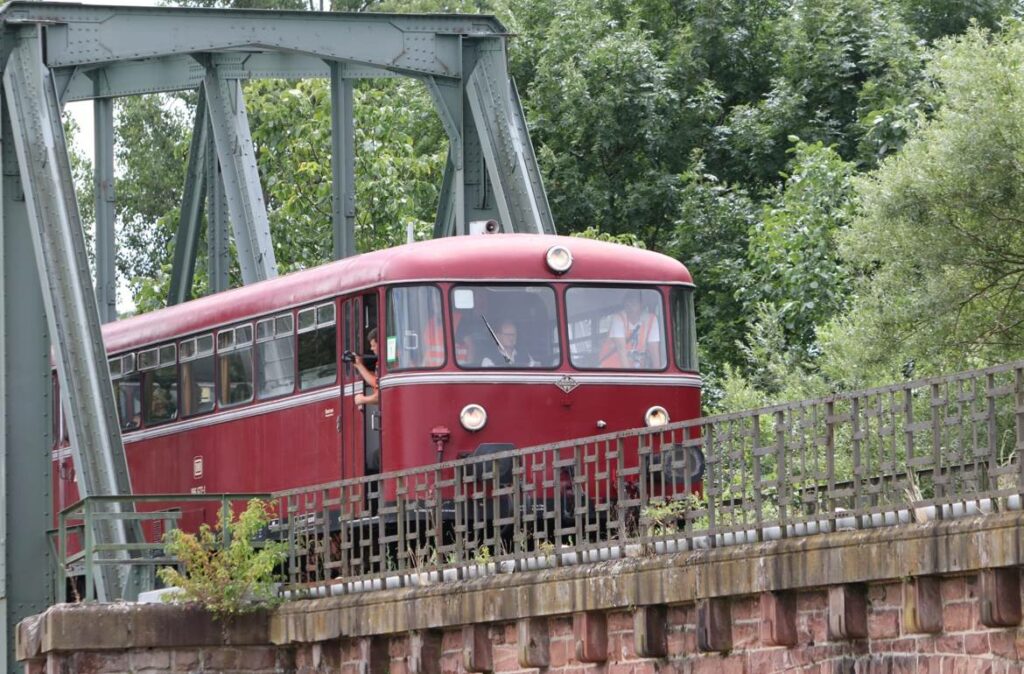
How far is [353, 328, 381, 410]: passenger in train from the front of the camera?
20.0 metres

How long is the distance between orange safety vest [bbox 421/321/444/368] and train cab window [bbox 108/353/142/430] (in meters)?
5.98

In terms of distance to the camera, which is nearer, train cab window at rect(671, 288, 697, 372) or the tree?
train cab window at rect(671, 288, 697, 372)

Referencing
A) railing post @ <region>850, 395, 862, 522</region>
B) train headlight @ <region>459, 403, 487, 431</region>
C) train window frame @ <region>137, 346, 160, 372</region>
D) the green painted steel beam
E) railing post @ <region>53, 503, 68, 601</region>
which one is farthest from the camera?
the green painted steel beam

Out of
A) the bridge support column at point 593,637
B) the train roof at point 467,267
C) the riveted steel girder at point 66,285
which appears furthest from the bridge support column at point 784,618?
the riveted steel girder at point 66,285

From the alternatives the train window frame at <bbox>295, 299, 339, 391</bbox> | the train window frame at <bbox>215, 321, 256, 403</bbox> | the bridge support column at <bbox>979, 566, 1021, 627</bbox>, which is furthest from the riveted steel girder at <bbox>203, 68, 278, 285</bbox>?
the bridge support column at <bbox>979, 566, 1021, 627</bbox>

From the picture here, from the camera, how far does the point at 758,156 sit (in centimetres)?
4372

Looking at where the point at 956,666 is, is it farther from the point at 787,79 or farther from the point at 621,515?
the point at 787,79

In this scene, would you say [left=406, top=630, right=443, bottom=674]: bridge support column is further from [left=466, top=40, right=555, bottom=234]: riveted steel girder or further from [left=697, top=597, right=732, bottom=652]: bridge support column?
[left=466, top=40, right=555, bottom=234]: riveted steel girder

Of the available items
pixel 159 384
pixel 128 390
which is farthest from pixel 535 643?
pixel 128 390

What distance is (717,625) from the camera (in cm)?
1343

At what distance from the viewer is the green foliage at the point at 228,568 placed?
60.2 ft

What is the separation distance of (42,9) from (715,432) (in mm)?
10855

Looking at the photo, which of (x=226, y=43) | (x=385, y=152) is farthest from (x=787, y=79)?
(x=226, y=43)

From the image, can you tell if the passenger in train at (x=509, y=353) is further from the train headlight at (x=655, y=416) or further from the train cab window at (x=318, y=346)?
the train cab window at (x=318, y=346)
